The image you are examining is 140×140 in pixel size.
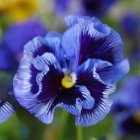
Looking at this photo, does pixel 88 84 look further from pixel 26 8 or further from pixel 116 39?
pixel 26 8

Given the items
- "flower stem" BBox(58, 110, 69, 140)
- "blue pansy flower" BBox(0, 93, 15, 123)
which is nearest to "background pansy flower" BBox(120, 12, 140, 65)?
"flower stem" BBox(58, 110, 69, 140)

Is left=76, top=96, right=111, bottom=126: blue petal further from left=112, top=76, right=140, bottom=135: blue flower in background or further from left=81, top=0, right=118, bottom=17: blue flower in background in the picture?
left=81, top=0, right=118, bottom=17: blue flower in background

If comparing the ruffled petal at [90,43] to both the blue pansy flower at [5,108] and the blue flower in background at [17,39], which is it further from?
the blue flower in background at [17,39]

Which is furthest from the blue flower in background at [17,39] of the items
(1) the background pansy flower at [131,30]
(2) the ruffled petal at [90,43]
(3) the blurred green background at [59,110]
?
(1) the background pansy flower at [131,30]

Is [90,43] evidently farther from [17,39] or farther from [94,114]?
[17,39]

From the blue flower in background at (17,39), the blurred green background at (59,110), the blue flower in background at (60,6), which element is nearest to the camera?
the blurred green background at (59,110)

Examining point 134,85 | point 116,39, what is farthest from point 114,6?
point 116,39

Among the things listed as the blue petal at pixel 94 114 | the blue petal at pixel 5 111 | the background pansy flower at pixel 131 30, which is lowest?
the background pansy flower at pixel 131 30
